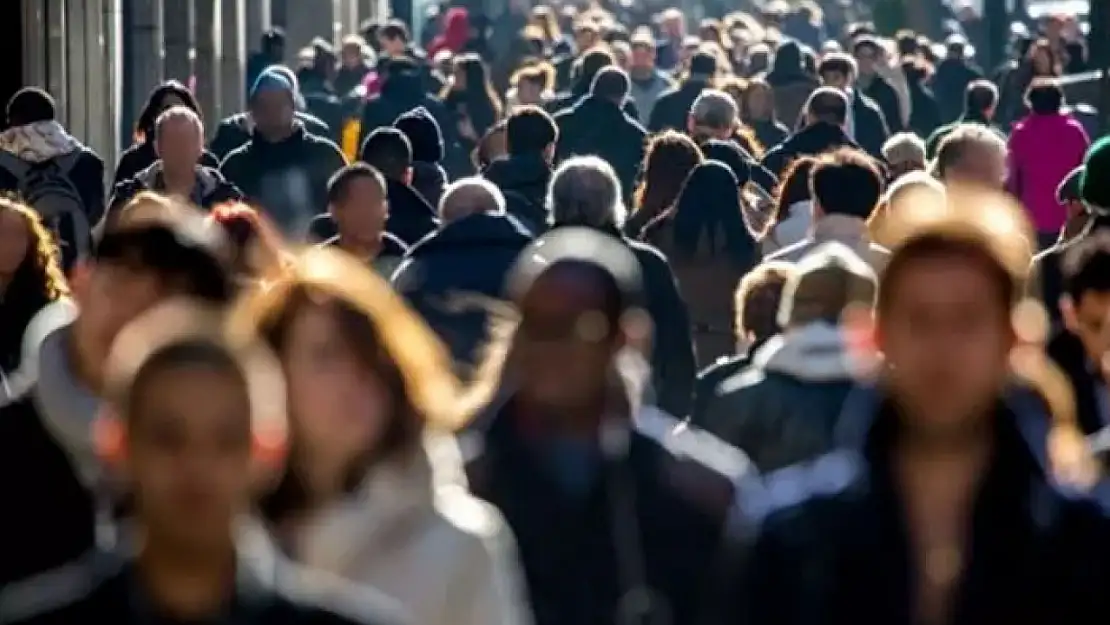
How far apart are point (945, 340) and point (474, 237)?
18.4 feet

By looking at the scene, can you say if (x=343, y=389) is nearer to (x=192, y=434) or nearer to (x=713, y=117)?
(x=192, y=434)

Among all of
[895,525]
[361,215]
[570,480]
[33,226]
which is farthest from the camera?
[361,215]

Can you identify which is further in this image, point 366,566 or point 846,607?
point 366,566

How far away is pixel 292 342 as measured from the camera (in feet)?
17.5

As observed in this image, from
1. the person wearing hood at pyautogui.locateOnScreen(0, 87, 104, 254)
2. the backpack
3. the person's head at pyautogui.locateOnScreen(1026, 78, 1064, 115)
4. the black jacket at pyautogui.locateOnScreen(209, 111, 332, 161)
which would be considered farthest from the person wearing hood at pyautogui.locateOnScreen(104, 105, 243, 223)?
the person's head at pyautogui.locateOnScreen(1026, 78, 1064, 115)

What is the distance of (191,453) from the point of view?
407 centimetres

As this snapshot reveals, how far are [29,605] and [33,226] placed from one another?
16.6 ft

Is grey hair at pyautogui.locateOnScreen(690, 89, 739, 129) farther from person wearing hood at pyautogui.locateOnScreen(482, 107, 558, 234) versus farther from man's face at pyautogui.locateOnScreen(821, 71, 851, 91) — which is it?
man's face at pyautogui.locateOnScreen(821, 71, 851, 91)

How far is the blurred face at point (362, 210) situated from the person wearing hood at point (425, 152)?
12.8ft

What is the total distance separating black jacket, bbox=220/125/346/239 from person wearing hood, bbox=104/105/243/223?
2.26ft

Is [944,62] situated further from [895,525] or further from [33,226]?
[895,525]

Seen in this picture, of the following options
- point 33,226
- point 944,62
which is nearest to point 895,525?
point 33,226

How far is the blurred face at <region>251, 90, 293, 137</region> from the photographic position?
14688 mm

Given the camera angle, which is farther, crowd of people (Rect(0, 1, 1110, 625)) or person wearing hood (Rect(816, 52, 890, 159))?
person wearing hood (Rect(816, 52, 890, 159))
